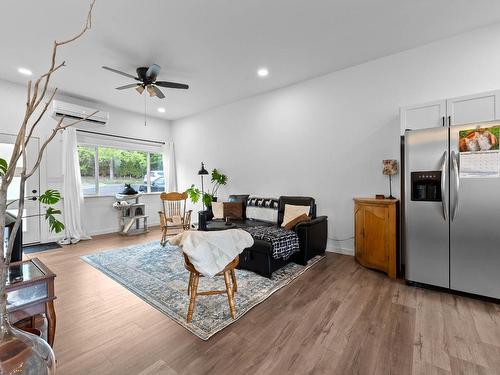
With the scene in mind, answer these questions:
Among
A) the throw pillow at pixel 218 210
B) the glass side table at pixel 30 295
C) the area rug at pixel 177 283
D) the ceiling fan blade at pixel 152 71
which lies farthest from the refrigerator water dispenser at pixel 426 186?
the ceiling fan blade at pixel 152 71

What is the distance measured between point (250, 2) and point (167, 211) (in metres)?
4.06

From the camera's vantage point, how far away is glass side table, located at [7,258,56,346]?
138 cm

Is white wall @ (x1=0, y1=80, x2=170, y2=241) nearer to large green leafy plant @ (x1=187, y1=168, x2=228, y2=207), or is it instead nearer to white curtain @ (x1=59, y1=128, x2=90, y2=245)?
white curtain @ (x1=59, y1=128, x2=90, y2=245)

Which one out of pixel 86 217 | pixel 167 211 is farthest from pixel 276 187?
pixel 86 217

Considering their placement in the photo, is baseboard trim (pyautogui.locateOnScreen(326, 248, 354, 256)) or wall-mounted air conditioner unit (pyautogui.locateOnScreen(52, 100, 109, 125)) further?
wall-mounted air conditioner unit (pyautogui.locateOnScreen(52, 100, 109, 125))

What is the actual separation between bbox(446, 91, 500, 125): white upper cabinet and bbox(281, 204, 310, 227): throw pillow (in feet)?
7.01

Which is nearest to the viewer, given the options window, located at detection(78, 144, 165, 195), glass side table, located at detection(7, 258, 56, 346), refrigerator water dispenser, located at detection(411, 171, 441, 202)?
glass side table, located at detection(7, 258, 56, 346)

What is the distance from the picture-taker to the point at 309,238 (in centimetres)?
338

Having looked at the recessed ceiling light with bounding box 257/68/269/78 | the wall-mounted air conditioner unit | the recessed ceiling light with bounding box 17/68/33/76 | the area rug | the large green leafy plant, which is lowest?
the area rug

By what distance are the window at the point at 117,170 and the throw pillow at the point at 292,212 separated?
4.35 meters

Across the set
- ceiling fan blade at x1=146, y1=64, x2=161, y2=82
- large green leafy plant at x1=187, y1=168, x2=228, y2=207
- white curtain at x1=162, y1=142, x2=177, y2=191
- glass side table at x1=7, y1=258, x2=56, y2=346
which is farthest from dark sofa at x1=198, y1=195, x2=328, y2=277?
white curtain at x1=162, y1=142, x2=177, y2=191

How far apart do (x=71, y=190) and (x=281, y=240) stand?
4.53 meters

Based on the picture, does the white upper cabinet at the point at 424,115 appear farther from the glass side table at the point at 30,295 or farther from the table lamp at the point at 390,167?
the glass side table at the point at 30,295

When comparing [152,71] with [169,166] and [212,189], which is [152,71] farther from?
[169,166]
